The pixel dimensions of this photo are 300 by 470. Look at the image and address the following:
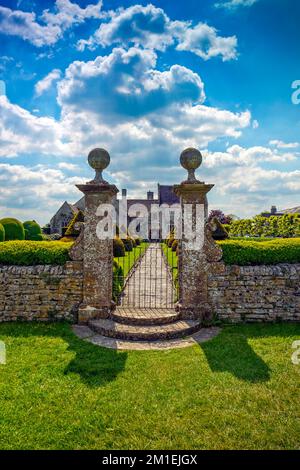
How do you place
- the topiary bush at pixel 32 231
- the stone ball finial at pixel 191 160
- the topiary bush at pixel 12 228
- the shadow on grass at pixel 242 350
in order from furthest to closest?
1. the topiary bush at pixel 32 231
2. the topiary bush at pixel 12 228
3. the stone ball finial at pixel 191 160
4. the shadow on grass at pixel 242 350

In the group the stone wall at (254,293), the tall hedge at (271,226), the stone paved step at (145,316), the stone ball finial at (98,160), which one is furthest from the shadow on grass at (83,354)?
the tall hedge at (271,226)

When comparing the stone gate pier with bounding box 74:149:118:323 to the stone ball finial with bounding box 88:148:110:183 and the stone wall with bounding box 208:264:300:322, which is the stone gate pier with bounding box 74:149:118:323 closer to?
the stone ball finial with bounding box 88:148:110:183

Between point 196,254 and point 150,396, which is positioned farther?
point 196,254

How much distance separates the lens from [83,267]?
667 centimetres

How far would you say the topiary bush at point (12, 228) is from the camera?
19.5 metres


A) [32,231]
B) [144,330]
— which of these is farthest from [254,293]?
[32,231]

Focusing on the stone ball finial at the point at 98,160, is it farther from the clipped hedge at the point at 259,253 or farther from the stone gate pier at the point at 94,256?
the clipped hedge at the point at 259,253

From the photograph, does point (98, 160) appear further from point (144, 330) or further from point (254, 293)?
point (254, 293)

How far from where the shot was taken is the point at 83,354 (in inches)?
200

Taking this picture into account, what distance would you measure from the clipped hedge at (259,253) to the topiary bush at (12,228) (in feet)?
55.2

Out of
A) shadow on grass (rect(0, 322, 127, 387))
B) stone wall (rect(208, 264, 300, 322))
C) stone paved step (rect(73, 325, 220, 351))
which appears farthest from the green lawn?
stone wall (rect(208, 264, 300, 322))

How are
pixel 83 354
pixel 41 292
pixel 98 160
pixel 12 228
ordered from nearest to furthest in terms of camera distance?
pixel 83 354 < pixel 98 160 < pixel 41 292 < pixel 12 228

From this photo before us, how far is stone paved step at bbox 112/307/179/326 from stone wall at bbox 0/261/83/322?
1.01 m

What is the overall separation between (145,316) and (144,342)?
2.63 ft
